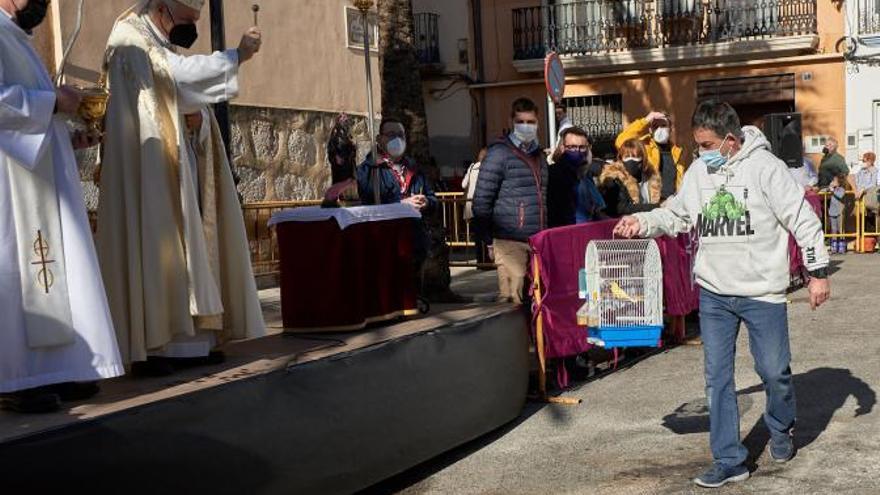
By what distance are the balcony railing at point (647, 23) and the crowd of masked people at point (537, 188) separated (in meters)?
15.7

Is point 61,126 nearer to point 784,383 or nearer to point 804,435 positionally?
point 784,383

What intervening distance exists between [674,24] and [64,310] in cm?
2411

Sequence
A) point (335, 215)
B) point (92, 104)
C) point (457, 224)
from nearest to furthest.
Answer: point (92, 104), point (335, 215), point (457, 224)

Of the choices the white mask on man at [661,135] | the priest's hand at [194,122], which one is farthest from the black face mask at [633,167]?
the priest's hand at [194,122]

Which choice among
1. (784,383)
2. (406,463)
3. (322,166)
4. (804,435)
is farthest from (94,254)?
(322,166)

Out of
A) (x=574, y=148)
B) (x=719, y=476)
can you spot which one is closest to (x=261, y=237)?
(x=574, y=148)

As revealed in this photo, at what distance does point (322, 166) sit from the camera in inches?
656

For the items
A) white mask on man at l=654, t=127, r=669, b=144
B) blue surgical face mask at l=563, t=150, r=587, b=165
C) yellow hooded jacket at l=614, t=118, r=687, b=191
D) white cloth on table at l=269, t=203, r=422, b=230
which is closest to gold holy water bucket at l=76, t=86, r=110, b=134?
white cloth on table at l=269, t=203, r=422, b=230

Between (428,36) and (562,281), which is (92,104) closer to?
(562,281)

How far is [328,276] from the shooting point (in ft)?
22.6

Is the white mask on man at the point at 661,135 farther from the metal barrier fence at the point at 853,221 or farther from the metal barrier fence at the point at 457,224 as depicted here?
the metal barrier fence at the point at 853,221

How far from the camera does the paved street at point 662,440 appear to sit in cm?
616

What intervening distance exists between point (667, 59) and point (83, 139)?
75.3ft

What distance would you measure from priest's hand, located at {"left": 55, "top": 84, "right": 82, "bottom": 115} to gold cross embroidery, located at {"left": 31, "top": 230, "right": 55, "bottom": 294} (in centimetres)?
55
